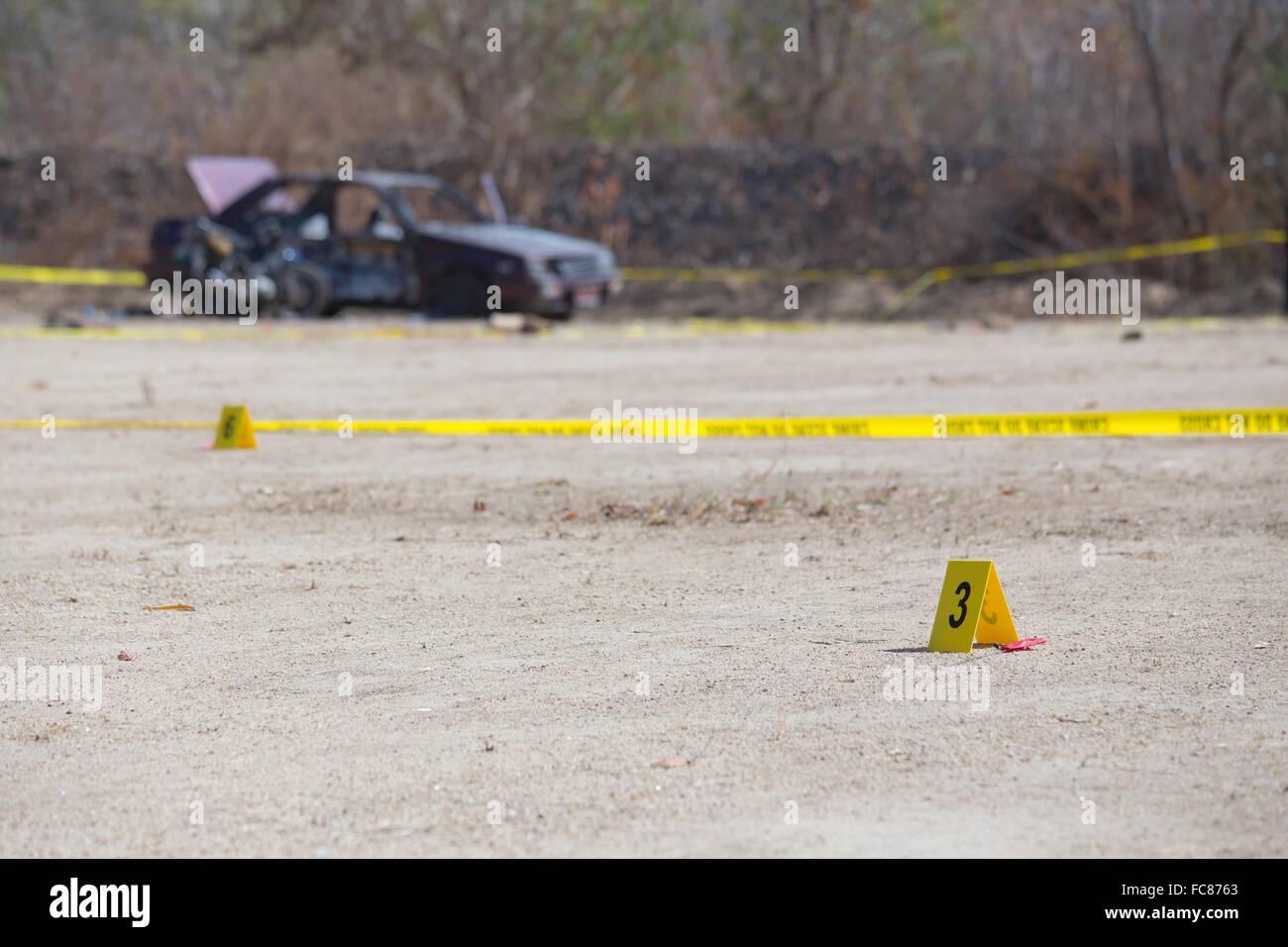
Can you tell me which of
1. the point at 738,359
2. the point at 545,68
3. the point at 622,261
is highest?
the point at 545,68

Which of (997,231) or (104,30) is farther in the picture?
(104,30)

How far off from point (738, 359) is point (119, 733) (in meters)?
12.0

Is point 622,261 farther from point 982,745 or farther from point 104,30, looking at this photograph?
point 104,30

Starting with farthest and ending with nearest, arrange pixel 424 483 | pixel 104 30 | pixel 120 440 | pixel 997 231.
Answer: pixel 104 30 → pixel 997 231 → pixel 120 440 → pixel 424 483

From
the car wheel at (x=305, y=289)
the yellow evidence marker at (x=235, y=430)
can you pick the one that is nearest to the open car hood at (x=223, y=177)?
the car wheel at (x=305, y=289)

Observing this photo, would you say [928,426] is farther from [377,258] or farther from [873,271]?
[873,271]

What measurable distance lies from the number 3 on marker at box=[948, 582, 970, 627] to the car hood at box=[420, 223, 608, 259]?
15.1 meters

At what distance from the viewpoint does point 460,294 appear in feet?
69.7

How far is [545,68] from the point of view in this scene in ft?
108

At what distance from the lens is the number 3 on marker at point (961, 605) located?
5949mm

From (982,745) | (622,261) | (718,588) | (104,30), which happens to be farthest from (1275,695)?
(104,30)

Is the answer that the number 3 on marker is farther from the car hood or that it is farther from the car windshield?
the car windshield

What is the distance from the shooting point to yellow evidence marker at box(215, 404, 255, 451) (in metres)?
11.1

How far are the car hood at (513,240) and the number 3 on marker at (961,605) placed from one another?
1514 centimetres
